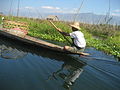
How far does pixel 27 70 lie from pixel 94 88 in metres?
1.77

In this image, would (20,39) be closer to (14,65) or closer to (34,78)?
→ (14,65)

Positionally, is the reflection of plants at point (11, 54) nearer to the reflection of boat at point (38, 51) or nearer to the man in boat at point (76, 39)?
the reflection of boat at point (38, 51)

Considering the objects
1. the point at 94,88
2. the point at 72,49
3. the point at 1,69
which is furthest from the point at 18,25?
the point at 94,88

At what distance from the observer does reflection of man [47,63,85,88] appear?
12.8 feet

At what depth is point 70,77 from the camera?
13.9 ft

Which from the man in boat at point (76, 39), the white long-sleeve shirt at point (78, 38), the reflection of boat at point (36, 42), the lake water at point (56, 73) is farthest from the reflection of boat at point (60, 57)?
the white long-sleeve shirt at point (78, 38)

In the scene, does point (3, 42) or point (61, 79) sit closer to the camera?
point (61, 79)

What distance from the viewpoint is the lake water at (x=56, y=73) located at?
353 centimetres

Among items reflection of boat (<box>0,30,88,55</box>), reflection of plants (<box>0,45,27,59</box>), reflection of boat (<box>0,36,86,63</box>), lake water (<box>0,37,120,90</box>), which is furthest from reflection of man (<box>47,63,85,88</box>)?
reflection of plants (<box>0,45,27,59</box>)

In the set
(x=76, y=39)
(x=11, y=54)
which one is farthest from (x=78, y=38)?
(x=11, y=54)

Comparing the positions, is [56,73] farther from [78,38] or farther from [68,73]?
[78,38]

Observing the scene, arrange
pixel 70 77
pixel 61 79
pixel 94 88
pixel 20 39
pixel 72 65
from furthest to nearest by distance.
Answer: pixel 20 39
pixel 72 65
pixel 70 77
pixel 61 79
pixel 94 88

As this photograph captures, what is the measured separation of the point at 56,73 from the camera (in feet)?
14.3

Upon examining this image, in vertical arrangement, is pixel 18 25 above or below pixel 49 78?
above
